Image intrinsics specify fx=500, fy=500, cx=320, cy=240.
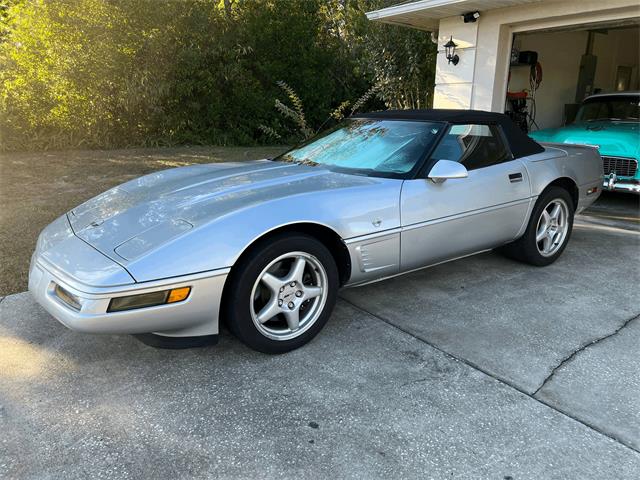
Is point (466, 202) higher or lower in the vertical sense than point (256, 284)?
higher

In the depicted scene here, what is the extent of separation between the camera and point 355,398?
2.49m

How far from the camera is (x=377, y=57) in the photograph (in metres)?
11.7

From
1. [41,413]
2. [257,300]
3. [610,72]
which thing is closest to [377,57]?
[610,72]

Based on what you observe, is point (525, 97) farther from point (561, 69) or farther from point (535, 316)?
point (535, 316)

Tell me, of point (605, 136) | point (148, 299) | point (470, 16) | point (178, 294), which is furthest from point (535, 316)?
point (470, 16)

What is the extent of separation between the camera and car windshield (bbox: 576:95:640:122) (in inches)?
315

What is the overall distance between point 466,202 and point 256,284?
170 cm

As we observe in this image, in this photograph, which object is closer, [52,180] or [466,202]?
→ [466,202]

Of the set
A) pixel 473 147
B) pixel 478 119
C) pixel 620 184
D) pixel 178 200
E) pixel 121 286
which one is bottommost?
pixel 620 184

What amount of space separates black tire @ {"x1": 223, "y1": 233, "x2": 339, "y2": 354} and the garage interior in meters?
8.32

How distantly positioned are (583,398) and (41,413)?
8.67 feet

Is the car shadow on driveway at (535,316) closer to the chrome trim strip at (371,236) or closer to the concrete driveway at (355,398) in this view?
the concrete driveway at (355,398)

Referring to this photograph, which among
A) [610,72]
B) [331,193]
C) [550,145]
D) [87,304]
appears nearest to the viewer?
[87,304]

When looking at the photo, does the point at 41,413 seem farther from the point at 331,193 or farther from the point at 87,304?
the point at 331,193
